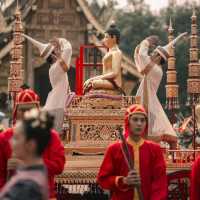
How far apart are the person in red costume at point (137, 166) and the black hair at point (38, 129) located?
3.11 m

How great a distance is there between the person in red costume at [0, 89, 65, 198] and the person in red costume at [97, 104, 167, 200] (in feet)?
2.06

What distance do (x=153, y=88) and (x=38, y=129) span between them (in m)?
8.39

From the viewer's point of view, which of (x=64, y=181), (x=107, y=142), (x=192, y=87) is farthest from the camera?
(x=192, y=87)

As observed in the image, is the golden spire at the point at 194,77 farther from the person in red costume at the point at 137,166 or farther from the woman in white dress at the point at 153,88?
the person in red costume at the point at 137,166

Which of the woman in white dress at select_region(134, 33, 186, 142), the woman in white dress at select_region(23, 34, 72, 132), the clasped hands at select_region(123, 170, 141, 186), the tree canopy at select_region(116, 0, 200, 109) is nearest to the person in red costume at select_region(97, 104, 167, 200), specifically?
the clasped hands at select_region(123, 170, 141, 186)

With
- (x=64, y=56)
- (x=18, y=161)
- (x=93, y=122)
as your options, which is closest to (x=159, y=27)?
(x=64, y=56)

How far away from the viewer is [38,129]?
6664 mm

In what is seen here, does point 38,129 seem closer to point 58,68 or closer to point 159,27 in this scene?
point 58,68

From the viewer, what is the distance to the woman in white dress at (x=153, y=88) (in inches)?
580

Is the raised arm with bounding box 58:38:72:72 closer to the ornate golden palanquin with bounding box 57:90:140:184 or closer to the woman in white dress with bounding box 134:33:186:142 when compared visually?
the ornate golden palanquin with bounding box 57:90:140:184

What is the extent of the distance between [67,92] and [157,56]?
1499mm

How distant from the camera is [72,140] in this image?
1461 cm

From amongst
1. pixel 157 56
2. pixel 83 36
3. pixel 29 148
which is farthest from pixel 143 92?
pixel 83 36

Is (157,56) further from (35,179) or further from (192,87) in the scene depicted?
(35,179)
